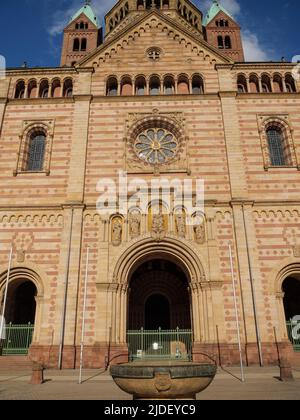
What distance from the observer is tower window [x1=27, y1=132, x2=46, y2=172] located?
923 inches

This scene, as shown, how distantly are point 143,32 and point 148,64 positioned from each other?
311 cm

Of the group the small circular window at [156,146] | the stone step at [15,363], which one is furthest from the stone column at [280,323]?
the stone step at [15,363]

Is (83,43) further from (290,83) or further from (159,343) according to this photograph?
(159,343)

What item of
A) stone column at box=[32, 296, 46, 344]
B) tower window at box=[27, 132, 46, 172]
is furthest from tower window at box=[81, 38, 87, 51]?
stone column at box=[32, 296, 46, 344]

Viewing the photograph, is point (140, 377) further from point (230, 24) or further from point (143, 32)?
point (230, 24)

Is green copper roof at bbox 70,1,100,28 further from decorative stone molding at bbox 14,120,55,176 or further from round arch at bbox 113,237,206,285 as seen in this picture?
round arch at bbox 113,237,206,285

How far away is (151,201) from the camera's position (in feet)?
69.5

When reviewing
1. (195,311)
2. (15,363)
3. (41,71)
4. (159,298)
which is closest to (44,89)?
(41,71)

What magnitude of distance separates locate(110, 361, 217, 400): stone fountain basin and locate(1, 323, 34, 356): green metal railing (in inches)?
549

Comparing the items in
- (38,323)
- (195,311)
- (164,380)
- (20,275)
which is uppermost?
(20,275)

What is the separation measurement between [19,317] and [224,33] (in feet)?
133

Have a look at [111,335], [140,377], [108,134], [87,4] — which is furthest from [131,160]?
[87,4]

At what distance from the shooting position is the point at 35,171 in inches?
875
